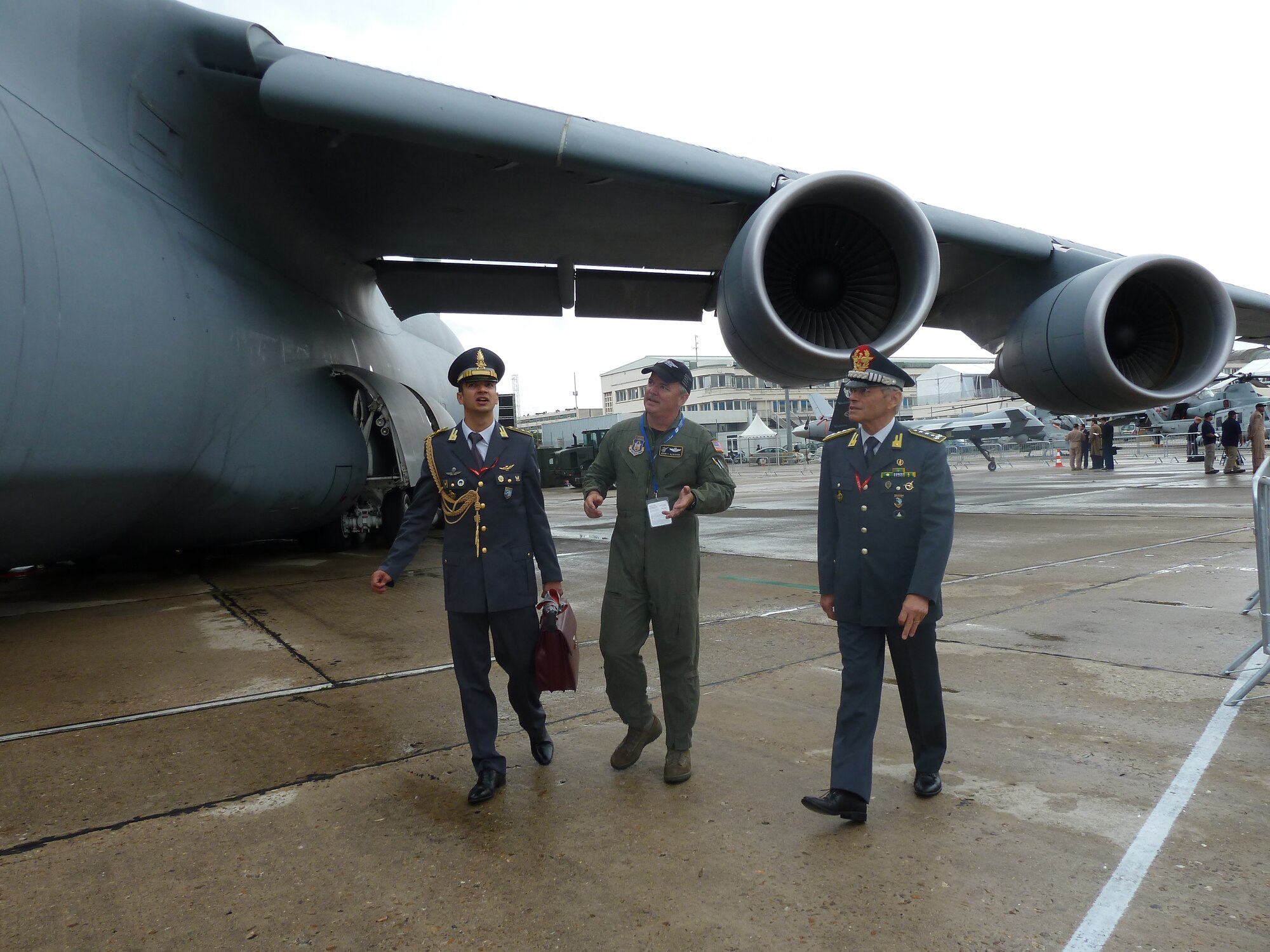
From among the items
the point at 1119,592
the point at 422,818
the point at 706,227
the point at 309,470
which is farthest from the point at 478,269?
the point at 422,818

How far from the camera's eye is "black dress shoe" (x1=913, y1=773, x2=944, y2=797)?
268 cm

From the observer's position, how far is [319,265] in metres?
8.30

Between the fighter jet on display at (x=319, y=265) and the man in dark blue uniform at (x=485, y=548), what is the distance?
9.07 feet

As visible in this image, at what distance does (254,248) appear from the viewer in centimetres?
712

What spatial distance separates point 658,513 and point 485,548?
0.62 meters

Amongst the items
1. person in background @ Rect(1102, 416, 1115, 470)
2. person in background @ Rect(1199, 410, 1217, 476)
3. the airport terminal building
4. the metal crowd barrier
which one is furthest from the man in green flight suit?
the airport terminal building

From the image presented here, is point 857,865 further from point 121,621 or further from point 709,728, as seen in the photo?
point 121,621

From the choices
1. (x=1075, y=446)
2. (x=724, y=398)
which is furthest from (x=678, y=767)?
(x=724, y=398)

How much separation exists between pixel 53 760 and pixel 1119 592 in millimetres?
6023

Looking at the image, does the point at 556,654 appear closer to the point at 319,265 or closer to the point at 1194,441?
the point at 319,265

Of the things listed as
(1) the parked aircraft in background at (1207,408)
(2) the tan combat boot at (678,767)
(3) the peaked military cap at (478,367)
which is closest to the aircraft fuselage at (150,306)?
(3) the peaked military cap at (478,367)

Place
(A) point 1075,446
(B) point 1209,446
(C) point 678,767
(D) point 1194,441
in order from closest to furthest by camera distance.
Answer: (C) point 678,767
(B) point 1209,446
(A) point 1075,446
(D) point 1194,441

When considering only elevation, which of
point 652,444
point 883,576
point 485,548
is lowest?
point 883,576

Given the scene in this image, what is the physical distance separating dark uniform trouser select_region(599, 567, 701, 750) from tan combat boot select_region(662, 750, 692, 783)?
3cm
